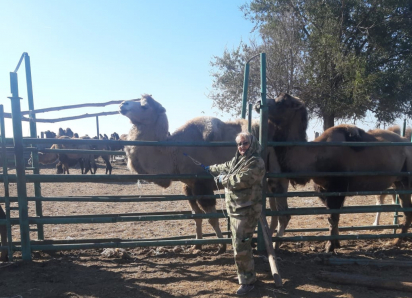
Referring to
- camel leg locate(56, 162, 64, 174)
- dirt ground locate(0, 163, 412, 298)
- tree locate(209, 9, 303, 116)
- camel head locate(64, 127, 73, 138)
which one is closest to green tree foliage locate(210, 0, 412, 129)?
tree locate(209, 9, 303, 116)

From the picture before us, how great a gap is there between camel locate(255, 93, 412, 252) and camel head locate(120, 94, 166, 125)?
6.56 feet

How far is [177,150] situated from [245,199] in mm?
2205

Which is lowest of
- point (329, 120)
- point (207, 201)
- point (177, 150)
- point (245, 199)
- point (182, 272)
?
point (182, 272)

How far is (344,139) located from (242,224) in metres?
3.18

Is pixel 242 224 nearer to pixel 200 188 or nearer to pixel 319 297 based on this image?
pixel 319 297

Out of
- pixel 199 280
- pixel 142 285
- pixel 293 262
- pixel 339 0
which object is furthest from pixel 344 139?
pixel 339 0

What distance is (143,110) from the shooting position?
5.89 m

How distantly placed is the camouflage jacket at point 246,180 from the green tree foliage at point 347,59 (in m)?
12.6

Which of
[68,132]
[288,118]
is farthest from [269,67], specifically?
[68,132]

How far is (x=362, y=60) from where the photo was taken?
15016 mm

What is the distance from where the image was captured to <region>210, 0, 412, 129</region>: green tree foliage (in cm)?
1531

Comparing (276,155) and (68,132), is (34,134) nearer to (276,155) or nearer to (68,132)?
(276,155)

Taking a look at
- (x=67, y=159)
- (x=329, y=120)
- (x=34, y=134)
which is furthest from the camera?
(x=67, y=159)

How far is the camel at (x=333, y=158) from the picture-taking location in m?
5.84
